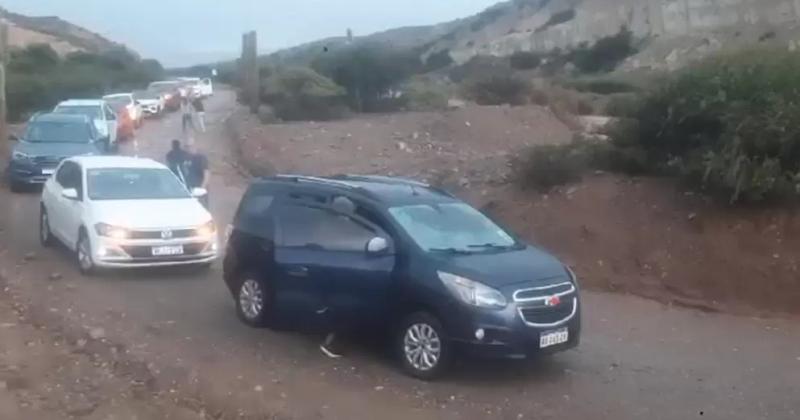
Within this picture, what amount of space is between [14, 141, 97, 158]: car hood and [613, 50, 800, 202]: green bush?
1352 centimetres

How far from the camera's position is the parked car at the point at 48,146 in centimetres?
2683

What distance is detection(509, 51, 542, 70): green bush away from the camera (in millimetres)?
86562

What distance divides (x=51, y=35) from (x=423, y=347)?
145226 mm

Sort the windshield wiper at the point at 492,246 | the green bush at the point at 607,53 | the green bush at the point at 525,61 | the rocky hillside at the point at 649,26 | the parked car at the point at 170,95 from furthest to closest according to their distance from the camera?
1. the green bush at the point at 525,61
2. the green bush at the point at 607,53
3. the rocky hillside at the point at 649,26
4. the parked car at the point at 170,95
5. the windshield wiper at the point at 492,246

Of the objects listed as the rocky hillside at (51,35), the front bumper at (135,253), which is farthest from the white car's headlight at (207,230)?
the rocky hillside at (51,35)

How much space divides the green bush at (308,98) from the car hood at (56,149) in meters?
16.9

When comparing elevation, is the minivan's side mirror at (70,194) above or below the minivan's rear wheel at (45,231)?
above

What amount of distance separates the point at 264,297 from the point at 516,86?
112 ft

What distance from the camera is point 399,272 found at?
35.9ft

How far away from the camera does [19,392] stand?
10.1m

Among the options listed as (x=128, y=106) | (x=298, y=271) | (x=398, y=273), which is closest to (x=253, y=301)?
(x=298, y=271)

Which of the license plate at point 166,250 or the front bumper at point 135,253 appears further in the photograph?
the license plate at point 166,250

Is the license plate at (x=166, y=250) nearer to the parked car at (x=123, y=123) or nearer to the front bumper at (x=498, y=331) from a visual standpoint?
the front bumper at (x=498, y=331)

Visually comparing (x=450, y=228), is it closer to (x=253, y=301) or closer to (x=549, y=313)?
(x=549, y=313)
